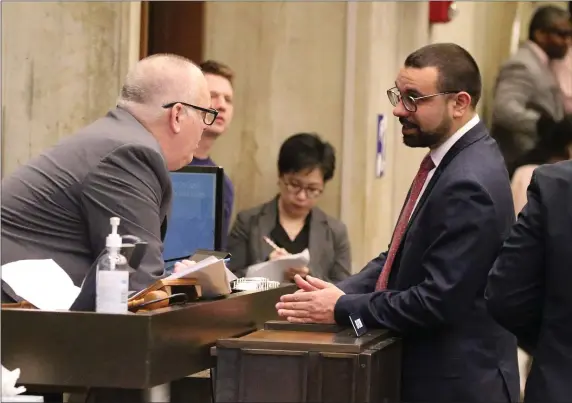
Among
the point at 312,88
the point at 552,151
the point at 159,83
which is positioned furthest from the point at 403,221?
the point at 552,151

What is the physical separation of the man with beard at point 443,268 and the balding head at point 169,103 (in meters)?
0.66

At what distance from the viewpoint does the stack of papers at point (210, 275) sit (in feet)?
13.8

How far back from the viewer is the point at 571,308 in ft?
12.5

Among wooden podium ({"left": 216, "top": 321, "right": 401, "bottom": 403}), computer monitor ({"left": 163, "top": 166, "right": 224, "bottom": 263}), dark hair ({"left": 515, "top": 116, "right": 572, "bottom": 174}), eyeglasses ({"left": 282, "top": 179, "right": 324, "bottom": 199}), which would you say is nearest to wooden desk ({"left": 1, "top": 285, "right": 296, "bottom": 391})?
wooden podium ({"left": 216, "top": 321, "right": 401, "bottom": 403})

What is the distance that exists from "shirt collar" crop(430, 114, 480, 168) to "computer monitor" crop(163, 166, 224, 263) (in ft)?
5.15

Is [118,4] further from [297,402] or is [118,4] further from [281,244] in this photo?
[297,402]

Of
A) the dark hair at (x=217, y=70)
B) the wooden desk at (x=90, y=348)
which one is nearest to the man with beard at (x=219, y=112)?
the dark hair at (x=217, y=70)

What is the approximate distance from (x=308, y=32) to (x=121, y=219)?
4094 mm

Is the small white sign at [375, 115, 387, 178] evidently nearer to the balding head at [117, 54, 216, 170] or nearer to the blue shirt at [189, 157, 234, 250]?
the blue shirt at [189, 157, 234, 250]

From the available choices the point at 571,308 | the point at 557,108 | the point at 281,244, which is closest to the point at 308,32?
the point at 281,244

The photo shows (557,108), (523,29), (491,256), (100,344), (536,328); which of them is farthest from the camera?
(523,29)

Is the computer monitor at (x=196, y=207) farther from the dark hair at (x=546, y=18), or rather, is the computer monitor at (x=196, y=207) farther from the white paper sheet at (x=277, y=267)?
the dark hair at (x=546, y=18)

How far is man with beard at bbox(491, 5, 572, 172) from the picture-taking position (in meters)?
9.96

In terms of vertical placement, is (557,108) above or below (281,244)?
above
